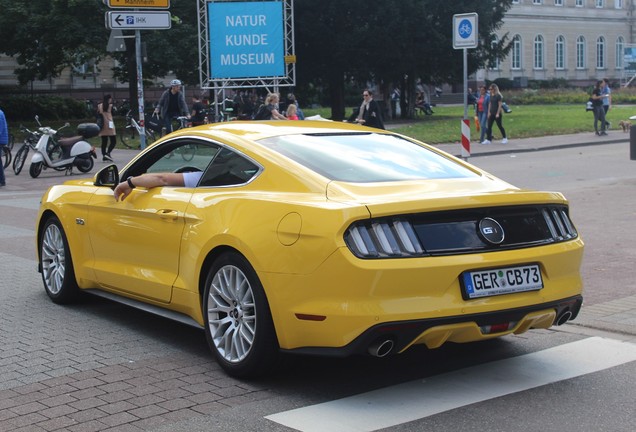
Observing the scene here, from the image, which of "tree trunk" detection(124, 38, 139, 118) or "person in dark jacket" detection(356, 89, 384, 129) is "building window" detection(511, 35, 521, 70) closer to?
"tree trunk" detection(124, 38, 139, 118)

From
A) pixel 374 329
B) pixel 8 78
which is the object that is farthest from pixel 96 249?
pixel 8 78

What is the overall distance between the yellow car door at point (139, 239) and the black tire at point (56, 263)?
0.54 meters

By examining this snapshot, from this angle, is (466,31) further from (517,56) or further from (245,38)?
(517,56)

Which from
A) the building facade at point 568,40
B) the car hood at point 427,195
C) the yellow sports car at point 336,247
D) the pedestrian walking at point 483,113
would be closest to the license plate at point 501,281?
the yellow sports car at point 336,247

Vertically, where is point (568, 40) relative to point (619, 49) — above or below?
above

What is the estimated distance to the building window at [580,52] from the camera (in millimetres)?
99887

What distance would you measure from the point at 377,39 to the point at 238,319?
41.2m

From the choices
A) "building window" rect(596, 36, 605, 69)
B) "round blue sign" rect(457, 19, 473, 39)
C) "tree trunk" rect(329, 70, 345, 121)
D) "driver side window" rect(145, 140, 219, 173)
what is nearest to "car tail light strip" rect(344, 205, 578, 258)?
"driver side window" rect(145, 140, 219, 173)

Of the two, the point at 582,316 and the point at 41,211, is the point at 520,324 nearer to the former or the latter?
the point at 582,316

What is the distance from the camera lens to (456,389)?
5.47m

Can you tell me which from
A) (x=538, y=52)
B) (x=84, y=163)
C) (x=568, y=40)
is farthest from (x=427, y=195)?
(x=568, y=40)

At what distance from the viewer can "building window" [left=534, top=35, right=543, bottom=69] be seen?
9644cm

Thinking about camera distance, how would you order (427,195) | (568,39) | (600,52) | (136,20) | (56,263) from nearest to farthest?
(427,195) → (56,263) → (136,20) → (568,39) → (600,52)

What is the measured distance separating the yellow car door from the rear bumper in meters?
1.42
